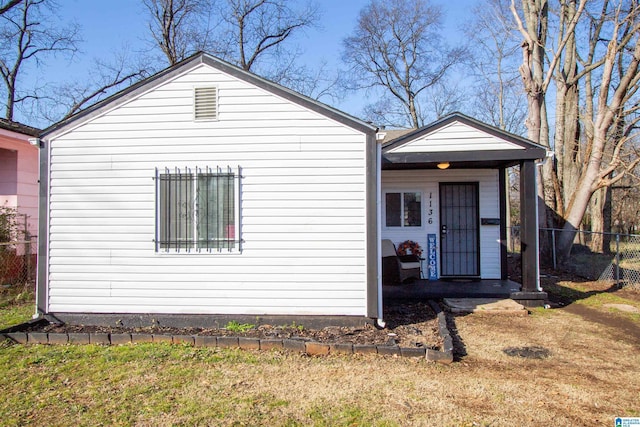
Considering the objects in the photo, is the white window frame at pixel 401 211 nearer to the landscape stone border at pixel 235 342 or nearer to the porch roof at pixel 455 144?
the porch roof at pixel 455 144

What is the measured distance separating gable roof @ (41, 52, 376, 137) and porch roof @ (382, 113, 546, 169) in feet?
6.59

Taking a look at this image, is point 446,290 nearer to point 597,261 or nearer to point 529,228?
point 529,228

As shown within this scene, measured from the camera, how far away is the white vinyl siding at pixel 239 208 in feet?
19.2


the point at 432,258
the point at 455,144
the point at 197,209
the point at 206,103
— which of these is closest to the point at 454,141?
the point at 455,144

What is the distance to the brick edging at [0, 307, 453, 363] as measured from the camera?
16.1ft

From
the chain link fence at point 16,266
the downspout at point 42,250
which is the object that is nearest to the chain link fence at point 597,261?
the downspout at point 42,250

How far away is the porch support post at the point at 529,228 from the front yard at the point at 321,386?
1.96m

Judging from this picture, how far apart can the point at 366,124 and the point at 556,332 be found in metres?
3.92

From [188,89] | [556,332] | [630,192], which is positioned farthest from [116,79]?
[630,192]

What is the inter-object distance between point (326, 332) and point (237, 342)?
115 cm

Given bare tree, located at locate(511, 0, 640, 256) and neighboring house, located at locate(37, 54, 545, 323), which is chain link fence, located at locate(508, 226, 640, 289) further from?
neighboring house, located at locate(37, 54, 545, 323)

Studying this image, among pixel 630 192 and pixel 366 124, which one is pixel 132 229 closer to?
pixel 366 124

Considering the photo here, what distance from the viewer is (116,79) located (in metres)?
20.4

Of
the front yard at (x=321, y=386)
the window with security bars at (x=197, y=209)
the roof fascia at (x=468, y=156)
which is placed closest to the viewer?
the front yard at (x=321, y=386)
